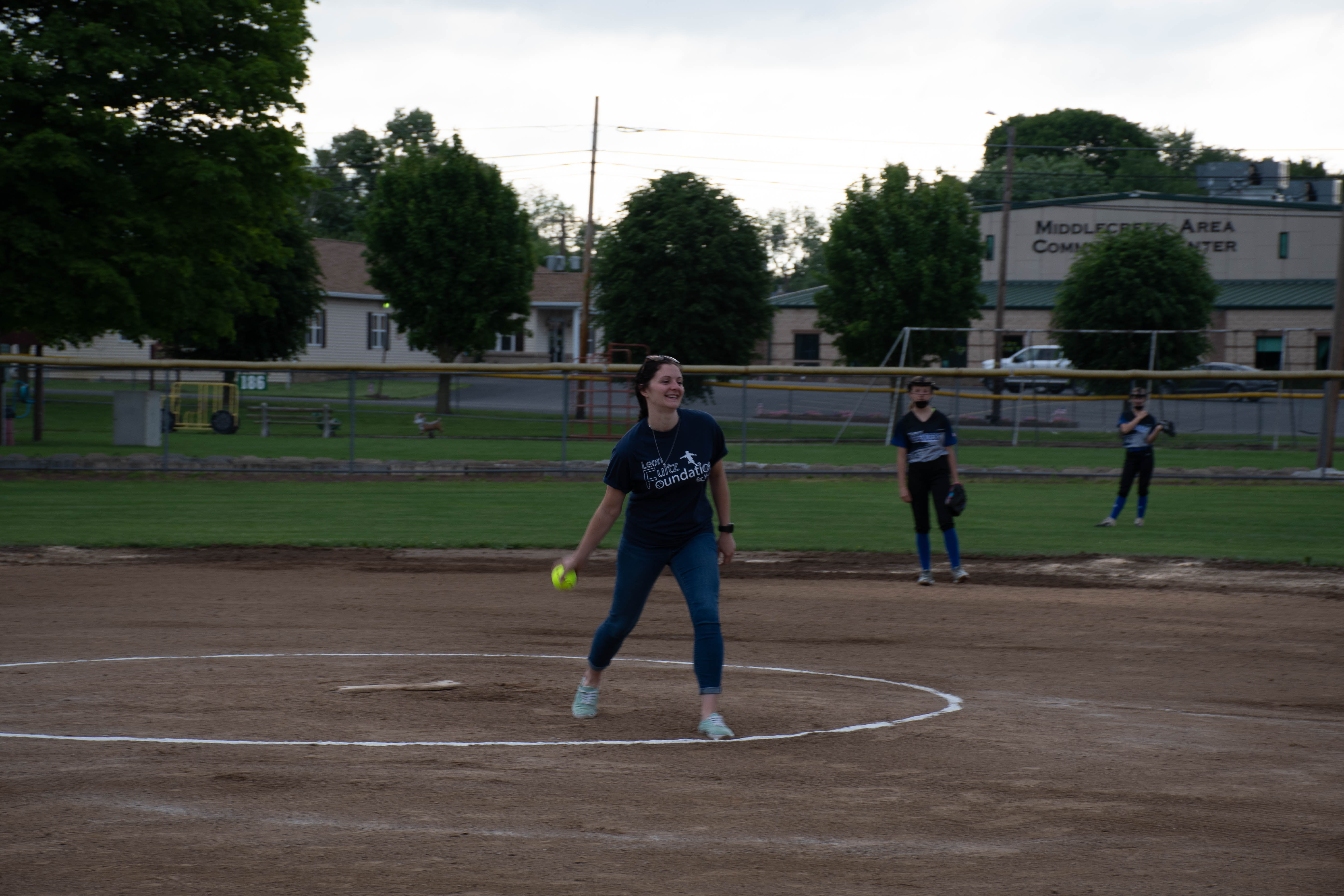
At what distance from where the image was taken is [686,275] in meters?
40.8

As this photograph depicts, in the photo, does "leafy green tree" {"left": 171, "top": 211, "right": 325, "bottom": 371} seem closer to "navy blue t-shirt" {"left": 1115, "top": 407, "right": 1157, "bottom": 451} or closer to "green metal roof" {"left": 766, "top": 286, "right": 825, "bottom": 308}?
"green metal roof" {"left": 766, "top": 286, "right": 825, "bottom": 308}

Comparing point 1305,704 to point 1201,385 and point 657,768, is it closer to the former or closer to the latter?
point 657,768

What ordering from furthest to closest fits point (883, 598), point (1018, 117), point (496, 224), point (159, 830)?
point (1018, 117) → point (496, 224) → point (883, 598) → point (159, 830)

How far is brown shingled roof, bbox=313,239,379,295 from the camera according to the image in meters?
59.9

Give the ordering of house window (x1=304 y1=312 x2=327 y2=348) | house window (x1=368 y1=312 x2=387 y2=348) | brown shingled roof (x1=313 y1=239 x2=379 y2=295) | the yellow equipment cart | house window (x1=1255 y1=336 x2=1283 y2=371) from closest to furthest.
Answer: the yellow equipment cart, house window (x1=1255 y1=336 x2=1283 y2=371), house window (x1=304 y1=312 x2=327 y2=348), brown shingled roof (x1=313 y1=239 x2=379 y2=295), house window (x1=368 y1=312 x2=387 y2=348)

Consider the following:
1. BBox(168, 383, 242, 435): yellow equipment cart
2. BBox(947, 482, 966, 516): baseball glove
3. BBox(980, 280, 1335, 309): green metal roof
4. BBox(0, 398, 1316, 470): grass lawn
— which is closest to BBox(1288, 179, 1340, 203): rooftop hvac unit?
BBox(980, 280, 1335, 309): green metal roof

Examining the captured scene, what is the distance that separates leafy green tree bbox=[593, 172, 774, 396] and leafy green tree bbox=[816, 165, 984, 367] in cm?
297

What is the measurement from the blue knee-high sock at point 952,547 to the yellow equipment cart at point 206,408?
18.5m

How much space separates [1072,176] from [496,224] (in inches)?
1956

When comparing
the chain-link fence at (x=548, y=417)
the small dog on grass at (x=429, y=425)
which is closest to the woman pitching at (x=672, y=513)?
the chain-link fence at (x=548, y=417)

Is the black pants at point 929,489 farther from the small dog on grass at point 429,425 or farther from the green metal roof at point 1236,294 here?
the green metal roof at point 1236,294

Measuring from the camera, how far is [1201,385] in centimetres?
3309

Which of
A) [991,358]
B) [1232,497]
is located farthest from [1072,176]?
[1232,497]

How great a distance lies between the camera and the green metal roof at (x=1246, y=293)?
50094 mm
